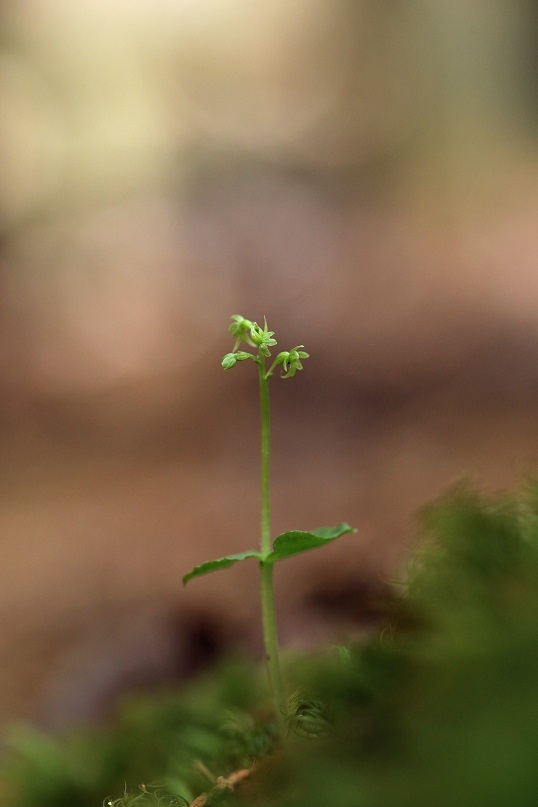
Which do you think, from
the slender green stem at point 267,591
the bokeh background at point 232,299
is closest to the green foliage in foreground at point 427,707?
the slender green stem at point 267,591

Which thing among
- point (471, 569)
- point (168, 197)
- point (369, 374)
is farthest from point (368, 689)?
point (168, 197)

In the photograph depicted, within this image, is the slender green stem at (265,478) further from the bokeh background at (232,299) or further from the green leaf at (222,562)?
the bokeh background at (232,299)

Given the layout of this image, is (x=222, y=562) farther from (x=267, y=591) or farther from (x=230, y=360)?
(x=230, y=360)

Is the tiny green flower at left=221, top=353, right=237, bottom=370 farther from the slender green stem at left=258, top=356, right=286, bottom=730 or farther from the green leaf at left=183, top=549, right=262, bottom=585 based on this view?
the green leaf at left=183, top=549, right=262, bottom=585

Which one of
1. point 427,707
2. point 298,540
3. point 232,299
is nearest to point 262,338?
point 298,540

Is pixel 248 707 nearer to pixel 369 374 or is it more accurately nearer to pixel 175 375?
pixel 369 374

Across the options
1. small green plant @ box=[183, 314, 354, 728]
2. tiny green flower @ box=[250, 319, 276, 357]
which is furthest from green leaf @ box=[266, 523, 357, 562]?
tiny green flower @ box=[250, 319, 276, 357]

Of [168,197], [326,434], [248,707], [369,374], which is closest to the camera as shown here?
[248,707]

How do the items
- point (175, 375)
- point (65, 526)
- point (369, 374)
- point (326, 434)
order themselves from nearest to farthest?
point (65, 526), point (326, 434), point (369, 374), point (175, 375)
